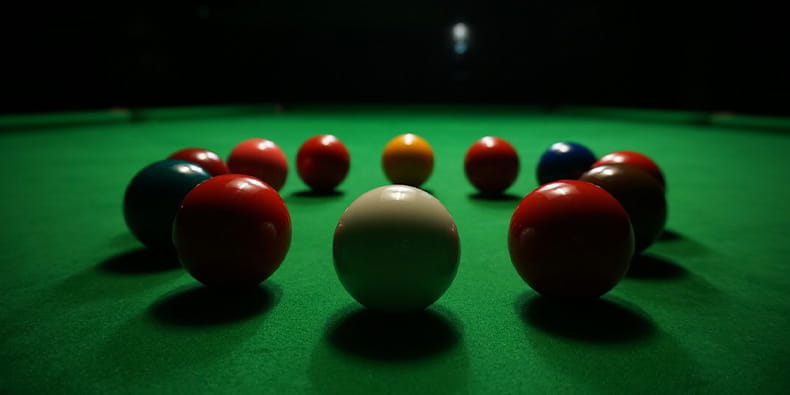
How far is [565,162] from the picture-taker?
466 centimetres

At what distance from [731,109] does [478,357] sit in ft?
44.5

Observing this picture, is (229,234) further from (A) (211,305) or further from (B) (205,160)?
(B) (205,160)

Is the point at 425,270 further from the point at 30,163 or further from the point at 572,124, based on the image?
the point at 572,124

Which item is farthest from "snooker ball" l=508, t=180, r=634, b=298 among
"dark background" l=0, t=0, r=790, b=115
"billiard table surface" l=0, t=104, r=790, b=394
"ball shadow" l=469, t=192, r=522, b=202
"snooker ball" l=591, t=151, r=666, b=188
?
"dark background" l=0, t=0, r=790, b=115

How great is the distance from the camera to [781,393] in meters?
1.74

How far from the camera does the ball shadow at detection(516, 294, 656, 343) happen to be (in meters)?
2.17

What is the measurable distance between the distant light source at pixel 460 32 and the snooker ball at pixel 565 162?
15.2 m

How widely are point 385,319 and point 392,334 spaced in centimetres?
17

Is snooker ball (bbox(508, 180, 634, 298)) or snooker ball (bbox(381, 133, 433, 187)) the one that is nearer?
snooker ball (bbox(508, 180, 634, 298))

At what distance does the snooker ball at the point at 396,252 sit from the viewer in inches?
86.1

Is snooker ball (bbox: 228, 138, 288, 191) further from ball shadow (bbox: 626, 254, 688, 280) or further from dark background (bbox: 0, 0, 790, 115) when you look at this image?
dark background (bbox: 0, 0, 790, 115)

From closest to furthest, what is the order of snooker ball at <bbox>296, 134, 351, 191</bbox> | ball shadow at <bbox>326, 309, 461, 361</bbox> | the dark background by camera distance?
ball shadow at <bbox>326, 309, 461, 361</bbox>
snooker ball at <bbox>296, 134, 351, 191</bbox>
the dark background

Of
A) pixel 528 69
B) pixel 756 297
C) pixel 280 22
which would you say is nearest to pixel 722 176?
pixel 756 297

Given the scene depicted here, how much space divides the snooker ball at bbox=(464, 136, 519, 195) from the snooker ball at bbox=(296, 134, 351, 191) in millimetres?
1254
